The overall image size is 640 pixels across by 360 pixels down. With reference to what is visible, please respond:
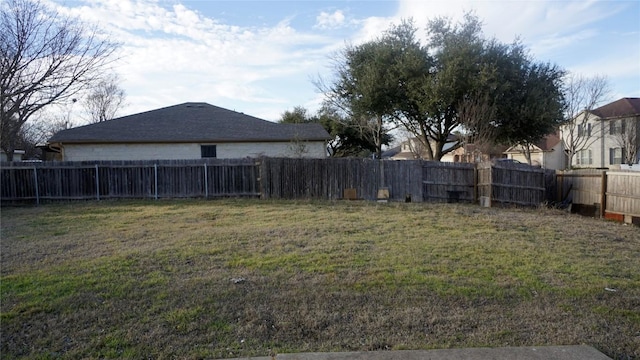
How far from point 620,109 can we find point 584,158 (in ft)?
20.3

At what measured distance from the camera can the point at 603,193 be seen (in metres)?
13.1

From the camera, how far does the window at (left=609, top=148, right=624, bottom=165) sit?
126ft

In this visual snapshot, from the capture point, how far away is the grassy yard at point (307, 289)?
3.90 m

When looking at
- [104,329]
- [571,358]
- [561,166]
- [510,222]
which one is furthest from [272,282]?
[561,166]

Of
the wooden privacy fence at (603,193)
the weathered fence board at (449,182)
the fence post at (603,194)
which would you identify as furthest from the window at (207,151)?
the fence post at (603,194)

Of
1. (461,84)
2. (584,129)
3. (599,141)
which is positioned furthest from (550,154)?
(461,84)

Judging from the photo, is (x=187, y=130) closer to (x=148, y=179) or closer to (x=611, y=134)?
(x=148, y=179)

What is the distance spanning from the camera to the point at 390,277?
5.53 metres

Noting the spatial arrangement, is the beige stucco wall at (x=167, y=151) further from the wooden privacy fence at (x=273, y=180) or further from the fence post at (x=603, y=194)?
the fence post at (x=603, y=194)

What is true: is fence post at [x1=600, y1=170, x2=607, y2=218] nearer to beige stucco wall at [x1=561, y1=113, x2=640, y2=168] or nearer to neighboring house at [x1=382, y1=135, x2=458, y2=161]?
neighboring house at [x1=382, y1=135, x2=458, y2=161]

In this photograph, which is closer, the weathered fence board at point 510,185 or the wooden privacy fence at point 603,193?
the wooden privacy fence at point 603,193

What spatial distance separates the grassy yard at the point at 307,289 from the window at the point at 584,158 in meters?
37.3

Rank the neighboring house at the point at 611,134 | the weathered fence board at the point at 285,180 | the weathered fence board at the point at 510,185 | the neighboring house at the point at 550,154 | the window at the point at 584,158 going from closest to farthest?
the weathered fence board at the point at 510,185
the weathered fence board at the point at 285,180
the neighboring house at the point at 611,134
the window at the point at 584,158
the neighboring house at the point at 550,154

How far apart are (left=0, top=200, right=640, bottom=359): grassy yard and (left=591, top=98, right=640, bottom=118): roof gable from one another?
3380 cm
